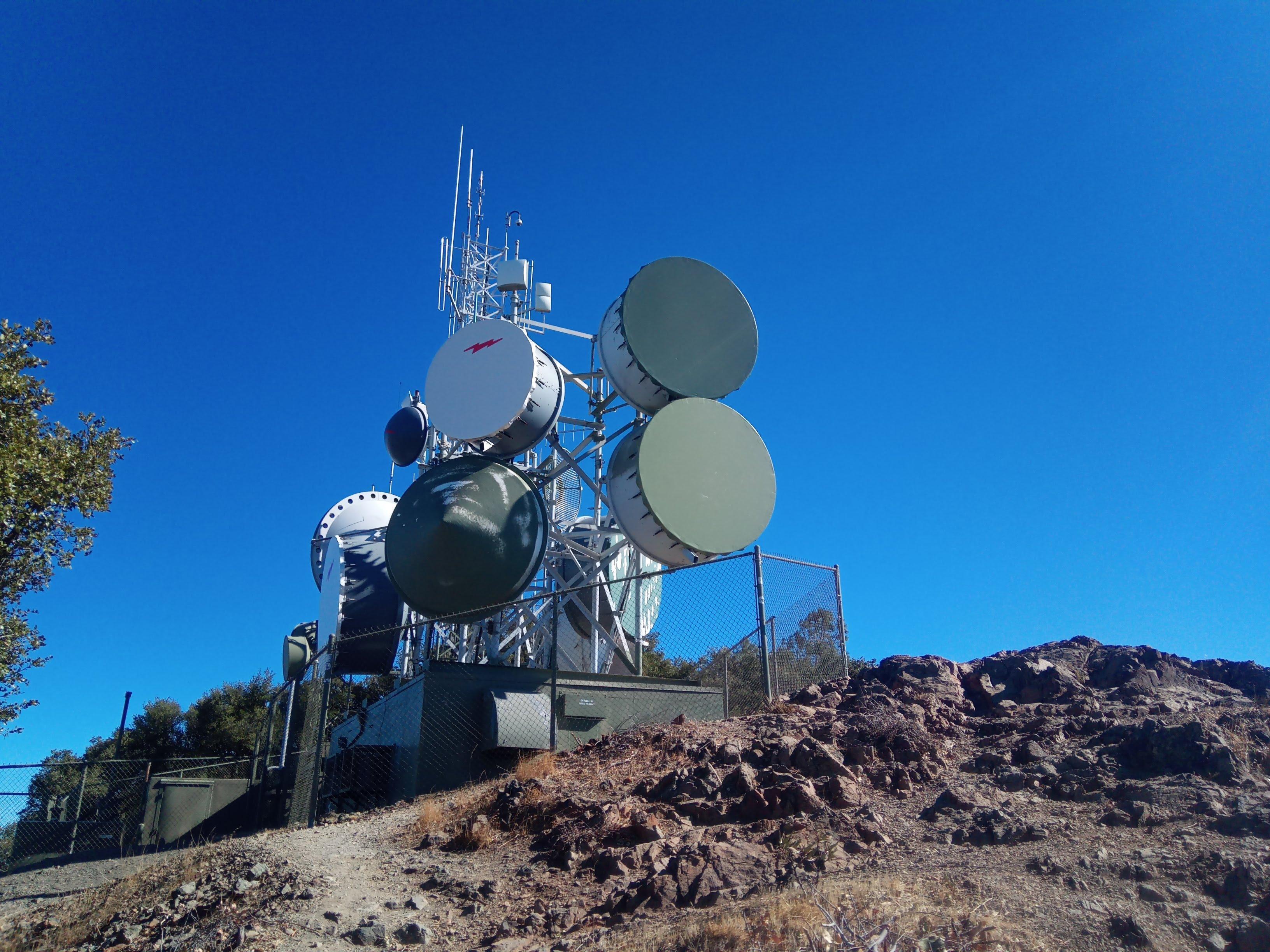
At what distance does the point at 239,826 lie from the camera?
14.0m

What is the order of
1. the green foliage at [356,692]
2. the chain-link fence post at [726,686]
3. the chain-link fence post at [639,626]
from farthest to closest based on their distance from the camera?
the green foliage at [356,692] < the chain-link fence post at [639,626] < the chain-link fence post at [726,686]

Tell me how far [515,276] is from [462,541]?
7.70 meters

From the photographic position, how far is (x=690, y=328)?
14.3m

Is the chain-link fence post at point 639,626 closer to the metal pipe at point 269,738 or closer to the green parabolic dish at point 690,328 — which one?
the green parabolic dish at point 690,328

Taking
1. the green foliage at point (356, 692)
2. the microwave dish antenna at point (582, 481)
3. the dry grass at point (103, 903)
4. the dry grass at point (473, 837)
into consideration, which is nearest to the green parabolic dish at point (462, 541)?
the microwave dish antenna at point (582, 481)

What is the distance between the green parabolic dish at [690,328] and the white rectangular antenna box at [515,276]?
17.9 ft

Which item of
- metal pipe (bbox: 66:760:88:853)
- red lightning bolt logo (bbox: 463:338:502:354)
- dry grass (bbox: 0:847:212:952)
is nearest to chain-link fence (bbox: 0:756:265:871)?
metal pipe (bbox: 66:760:88:853)

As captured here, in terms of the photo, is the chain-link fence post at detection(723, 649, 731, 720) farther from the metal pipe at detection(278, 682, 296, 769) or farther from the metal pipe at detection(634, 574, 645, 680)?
the metal pipe at detection(278, 682, 296, 769)

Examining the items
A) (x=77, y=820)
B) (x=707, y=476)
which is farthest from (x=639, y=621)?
(x=77, y=820)

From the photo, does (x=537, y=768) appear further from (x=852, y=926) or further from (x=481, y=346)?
(x=481, y=346)

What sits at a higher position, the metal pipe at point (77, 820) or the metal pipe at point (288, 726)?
the metal pipe at point (288, 726)

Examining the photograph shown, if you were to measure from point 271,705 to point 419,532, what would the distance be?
532 cm

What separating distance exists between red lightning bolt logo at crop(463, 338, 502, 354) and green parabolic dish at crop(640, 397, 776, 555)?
10.00 feet

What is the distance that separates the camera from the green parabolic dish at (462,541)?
13.1 m
